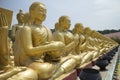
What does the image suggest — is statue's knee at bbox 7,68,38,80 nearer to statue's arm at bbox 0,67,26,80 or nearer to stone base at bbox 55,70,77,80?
statue's arm at bbox 0,67,26,80

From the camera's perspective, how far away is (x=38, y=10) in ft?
13.1

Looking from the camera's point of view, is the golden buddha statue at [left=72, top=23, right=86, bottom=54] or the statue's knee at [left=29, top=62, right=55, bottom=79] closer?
the statue's knee at [left=29, top=62, right=55, bottom=79]

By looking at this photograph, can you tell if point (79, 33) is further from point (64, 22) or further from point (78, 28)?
point (64, 22)

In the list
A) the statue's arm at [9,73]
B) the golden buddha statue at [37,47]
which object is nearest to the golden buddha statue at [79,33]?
the golden buddha statue at [37,47]

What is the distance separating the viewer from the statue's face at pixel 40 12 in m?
3.99

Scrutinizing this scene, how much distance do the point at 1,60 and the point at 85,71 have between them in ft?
5.33

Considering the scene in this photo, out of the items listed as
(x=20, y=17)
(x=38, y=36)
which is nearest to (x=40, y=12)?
(x=38, y=36)

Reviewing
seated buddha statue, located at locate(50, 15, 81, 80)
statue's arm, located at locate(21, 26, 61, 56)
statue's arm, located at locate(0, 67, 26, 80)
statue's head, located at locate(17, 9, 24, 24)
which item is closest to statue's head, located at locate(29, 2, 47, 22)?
A: statue's arm, located at locate(21, 26, 61, 56)

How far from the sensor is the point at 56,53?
405 cm

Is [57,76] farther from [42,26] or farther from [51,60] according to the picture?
[42,26]

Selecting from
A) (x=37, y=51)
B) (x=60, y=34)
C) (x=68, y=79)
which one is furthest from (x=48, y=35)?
(x=60, y=34)

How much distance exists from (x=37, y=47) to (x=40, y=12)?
0.59m

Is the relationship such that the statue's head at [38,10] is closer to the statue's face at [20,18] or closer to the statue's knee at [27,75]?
the statue's knee at [27,75]

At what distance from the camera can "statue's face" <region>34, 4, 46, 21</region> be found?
157 inches
